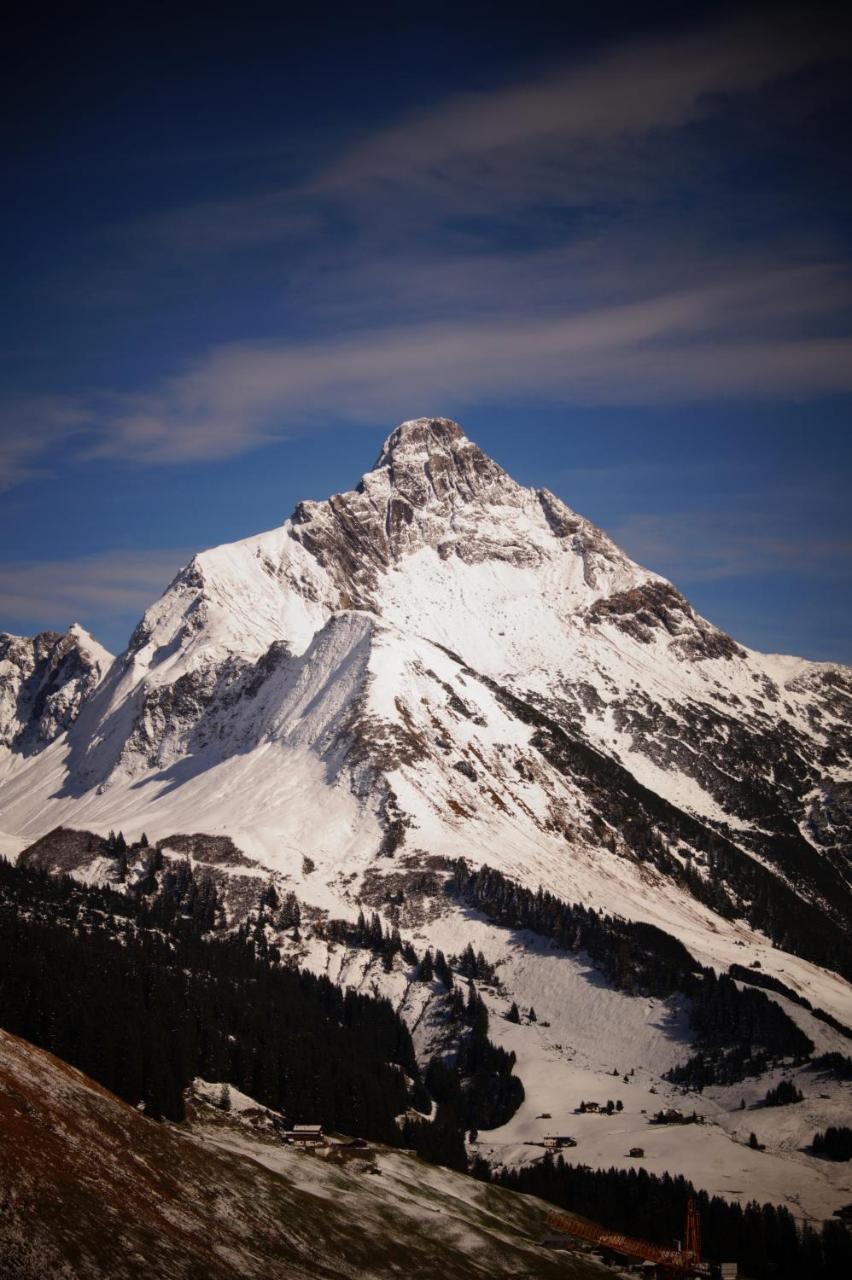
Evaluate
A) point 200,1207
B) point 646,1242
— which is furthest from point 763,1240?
point 200,1207

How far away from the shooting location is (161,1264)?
12056cm

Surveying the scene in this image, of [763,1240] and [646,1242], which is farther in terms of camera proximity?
[646,1242]

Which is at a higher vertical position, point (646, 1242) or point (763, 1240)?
point (763, 1240)

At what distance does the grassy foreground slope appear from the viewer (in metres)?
118

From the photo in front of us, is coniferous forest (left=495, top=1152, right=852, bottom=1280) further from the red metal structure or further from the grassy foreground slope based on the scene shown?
the grassy foreground slope

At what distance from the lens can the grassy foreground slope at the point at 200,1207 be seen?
118000 mm

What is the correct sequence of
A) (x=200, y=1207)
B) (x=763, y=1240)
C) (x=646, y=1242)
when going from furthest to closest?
(x=646, y=1242) → (x=763, y=1240) → (x=200, y=1207)

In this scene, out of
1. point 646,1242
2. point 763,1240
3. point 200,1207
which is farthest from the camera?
point 646,1242

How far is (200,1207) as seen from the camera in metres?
138

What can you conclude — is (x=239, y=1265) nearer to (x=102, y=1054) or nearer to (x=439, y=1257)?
(x=439, y=1257)

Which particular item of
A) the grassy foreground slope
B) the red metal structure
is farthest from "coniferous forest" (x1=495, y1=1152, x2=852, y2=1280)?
the grassy foreground slope

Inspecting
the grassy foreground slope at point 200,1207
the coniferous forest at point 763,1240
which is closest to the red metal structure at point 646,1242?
the coniferous forest at point 763,1240

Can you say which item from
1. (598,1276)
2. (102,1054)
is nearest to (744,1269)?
(598,1276)

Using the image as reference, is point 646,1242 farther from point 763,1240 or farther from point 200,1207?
point 200,1207
